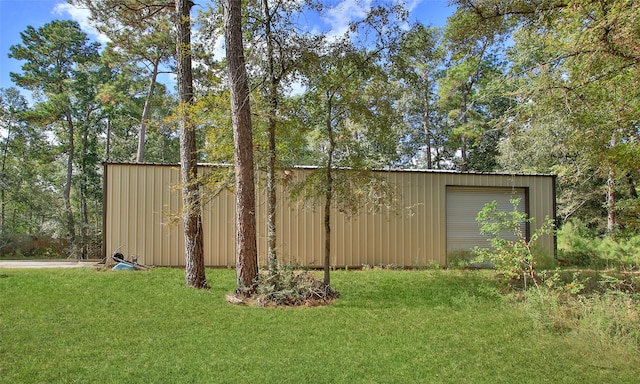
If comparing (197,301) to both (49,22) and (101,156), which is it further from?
(49,22)

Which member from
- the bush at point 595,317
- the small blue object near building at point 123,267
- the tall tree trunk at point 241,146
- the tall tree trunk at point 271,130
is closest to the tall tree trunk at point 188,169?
the tall tree trunk at point 241,146

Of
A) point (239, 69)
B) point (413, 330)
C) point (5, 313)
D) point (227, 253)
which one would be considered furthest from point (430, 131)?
point (5, 313)

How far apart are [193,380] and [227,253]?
21.2 feet

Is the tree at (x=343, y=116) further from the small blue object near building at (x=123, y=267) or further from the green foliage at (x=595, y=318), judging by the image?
the small blue object near building at (x=123, y=267)

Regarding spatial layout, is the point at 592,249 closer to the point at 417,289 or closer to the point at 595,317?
the point at 417,289

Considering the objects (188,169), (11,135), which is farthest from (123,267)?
(11,135)

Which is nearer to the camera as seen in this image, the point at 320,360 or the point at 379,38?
the point at 320,360

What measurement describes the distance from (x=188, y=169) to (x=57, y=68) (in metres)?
16.9

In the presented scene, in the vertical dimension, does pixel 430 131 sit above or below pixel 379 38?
above

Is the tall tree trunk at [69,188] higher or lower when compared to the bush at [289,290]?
higher

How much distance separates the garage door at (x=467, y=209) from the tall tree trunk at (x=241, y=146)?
6.35 m

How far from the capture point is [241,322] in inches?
186

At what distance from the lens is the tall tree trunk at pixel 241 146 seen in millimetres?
6078

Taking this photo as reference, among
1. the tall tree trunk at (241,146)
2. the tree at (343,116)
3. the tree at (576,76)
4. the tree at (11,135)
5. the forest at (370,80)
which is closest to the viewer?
the tree at (576,76)
